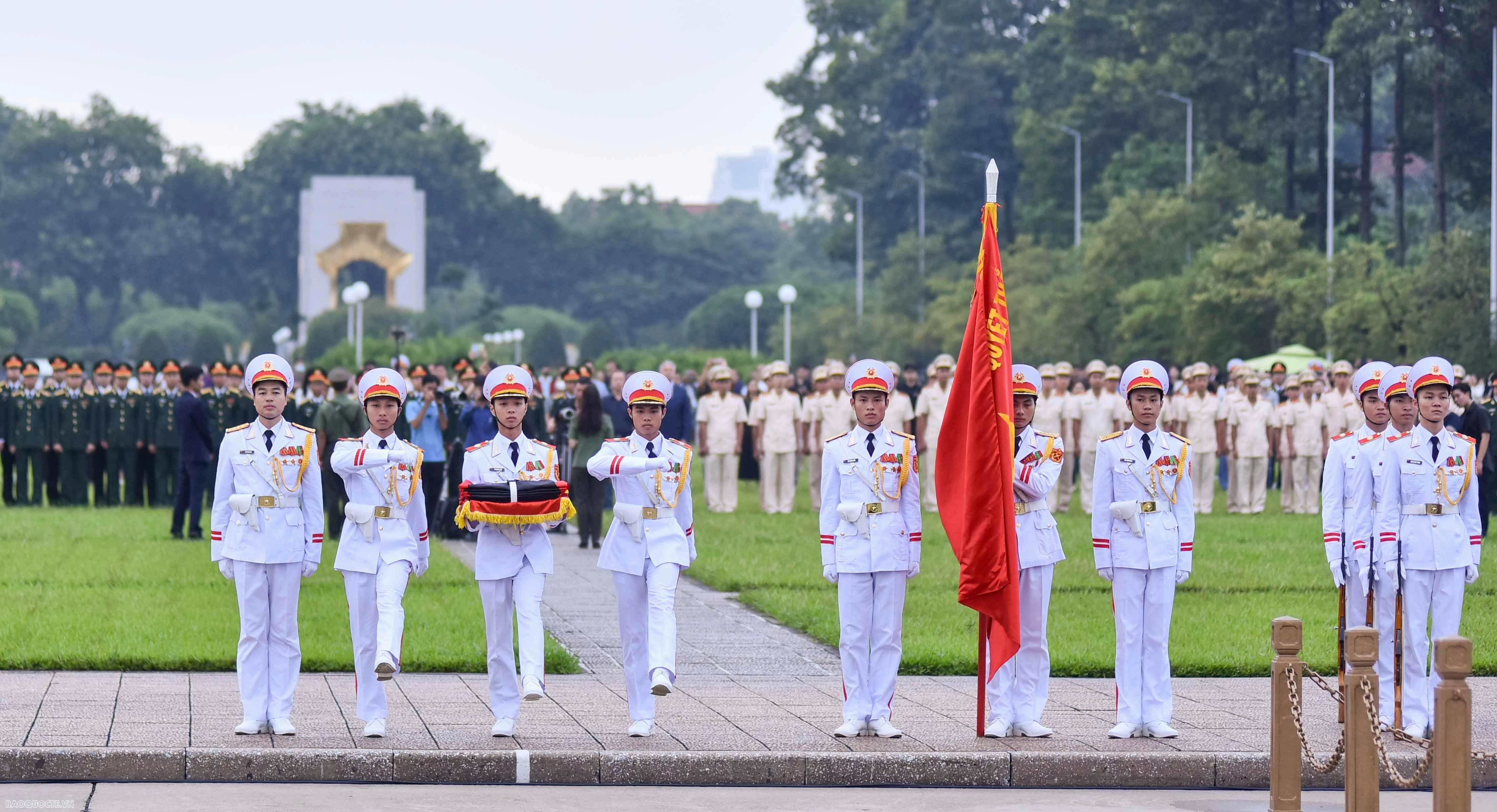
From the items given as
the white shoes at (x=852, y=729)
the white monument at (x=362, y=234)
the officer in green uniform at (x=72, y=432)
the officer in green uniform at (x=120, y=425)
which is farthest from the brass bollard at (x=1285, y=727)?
the white monument at (x=362, y=234)

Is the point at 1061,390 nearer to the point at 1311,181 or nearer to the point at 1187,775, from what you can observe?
the point at 1187,775

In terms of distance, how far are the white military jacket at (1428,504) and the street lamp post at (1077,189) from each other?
50.9 m

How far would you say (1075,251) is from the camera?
61.1 metres

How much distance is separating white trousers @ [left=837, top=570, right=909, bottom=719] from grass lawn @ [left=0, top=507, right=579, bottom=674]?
302 cm

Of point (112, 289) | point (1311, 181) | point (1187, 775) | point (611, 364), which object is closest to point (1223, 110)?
point (1311, 181)

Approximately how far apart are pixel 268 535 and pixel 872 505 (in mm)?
3296

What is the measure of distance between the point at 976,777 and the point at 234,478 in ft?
14.2

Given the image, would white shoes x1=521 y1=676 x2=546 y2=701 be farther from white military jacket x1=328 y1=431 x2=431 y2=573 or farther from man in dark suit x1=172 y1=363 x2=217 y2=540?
man in dark suit x1=172 y1=363 x2=217 y2=540

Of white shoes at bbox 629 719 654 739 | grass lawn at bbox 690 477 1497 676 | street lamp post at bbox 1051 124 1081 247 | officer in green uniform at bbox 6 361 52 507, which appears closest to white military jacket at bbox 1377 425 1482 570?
grass lawn at bbox 690 477 1497 676

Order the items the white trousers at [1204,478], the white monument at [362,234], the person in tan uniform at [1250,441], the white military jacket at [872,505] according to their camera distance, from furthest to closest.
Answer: the white monument at [362,234] < the white trousers at [1204,478] < the person in tan uniform at [1250,441] < the white military jacket at [872,505]

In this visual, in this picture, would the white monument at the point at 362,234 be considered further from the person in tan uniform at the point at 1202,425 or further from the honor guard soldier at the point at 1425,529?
the honor guard soldier at the point at 1425,529

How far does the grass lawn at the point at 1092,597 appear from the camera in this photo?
14.4m

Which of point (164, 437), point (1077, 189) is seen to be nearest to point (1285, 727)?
point (164, 437)

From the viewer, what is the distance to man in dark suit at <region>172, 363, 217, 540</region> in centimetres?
2233
